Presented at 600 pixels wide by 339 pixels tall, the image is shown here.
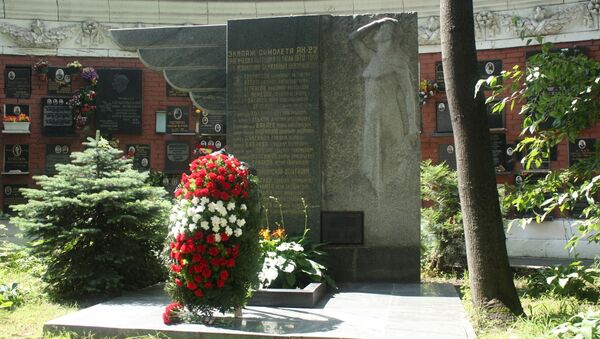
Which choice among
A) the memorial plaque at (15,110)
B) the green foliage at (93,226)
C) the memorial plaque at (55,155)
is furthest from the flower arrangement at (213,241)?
the memorial plaque at (15,110)

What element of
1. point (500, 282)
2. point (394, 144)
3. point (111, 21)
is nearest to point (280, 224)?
point (394, 144)

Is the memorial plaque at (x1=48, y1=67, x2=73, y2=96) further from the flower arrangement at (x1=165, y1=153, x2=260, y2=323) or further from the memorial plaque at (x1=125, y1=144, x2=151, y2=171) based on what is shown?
the flower arrangement at (x1=165, y1=153, x2=260, y2=323)

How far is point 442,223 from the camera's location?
25.3 ft

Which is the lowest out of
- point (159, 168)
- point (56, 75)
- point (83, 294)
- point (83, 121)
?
point (83, 294)

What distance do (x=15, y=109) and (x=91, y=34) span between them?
214 centimetres

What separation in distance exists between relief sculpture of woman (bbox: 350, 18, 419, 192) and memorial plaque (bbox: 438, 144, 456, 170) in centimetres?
502

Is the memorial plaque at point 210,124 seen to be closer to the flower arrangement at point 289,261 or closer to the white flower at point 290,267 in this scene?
the flower arrangement at point 289,261

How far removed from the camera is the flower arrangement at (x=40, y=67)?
39.3 ft

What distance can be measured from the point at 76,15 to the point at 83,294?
7887mm

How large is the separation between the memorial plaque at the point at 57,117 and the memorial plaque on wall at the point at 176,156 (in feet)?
6.52

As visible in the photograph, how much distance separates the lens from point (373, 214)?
21.7 feet

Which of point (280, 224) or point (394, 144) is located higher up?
point (394, 144)

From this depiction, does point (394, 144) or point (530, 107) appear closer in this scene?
point (530, 107)

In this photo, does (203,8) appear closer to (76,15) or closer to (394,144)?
(76,15)
